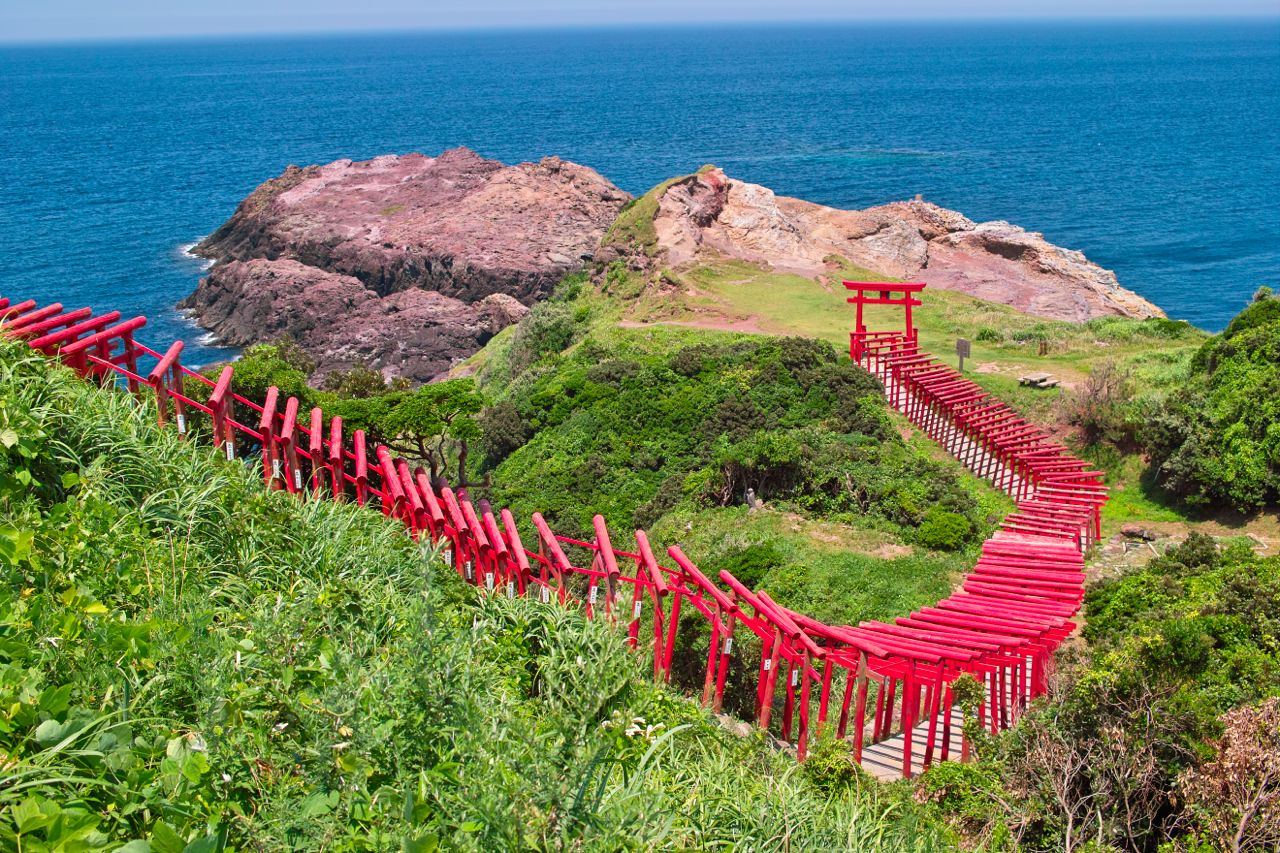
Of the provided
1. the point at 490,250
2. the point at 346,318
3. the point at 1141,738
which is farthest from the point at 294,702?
the point at 490,250

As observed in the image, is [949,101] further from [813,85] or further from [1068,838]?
[1068,838]

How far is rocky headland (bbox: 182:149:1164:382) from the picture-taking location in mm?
44125

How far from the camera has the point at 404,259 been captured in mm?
59250

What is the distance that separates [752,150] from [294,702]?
109 meters

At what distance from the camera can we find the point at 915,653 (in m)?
12.4

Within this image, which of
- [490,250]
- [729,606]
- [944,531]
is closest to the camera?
[729,606]

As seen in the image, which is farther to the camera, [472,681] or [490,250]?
[490,250]

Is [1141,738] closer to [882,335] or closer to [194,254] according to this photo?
[882,335]

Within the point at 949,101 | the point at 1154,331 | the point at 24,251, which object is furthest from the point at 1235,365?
the point at 949,101

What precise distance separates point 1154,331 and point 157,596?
29474 mm

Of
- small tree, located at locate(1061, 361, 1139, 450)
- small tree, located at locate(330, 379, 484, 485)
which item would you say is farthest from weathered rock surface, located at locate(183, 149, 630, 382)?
small tree, located at locate(1061, 361, 1139, 450)

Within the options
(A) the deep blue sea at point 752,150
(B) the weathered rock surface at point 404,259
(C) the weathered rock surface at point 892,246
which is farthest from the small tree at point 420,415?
(A) the deep blue sea at point 752,150

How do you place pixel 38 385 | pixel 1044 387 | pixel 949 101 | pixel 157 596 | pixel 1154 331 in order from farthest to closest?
1. pixel 949 101
2. pixel 1154 331
3. pixel 1044 387
4. pixel 38 385
5. pixel 157 596

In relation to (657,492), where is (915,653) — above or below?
above
